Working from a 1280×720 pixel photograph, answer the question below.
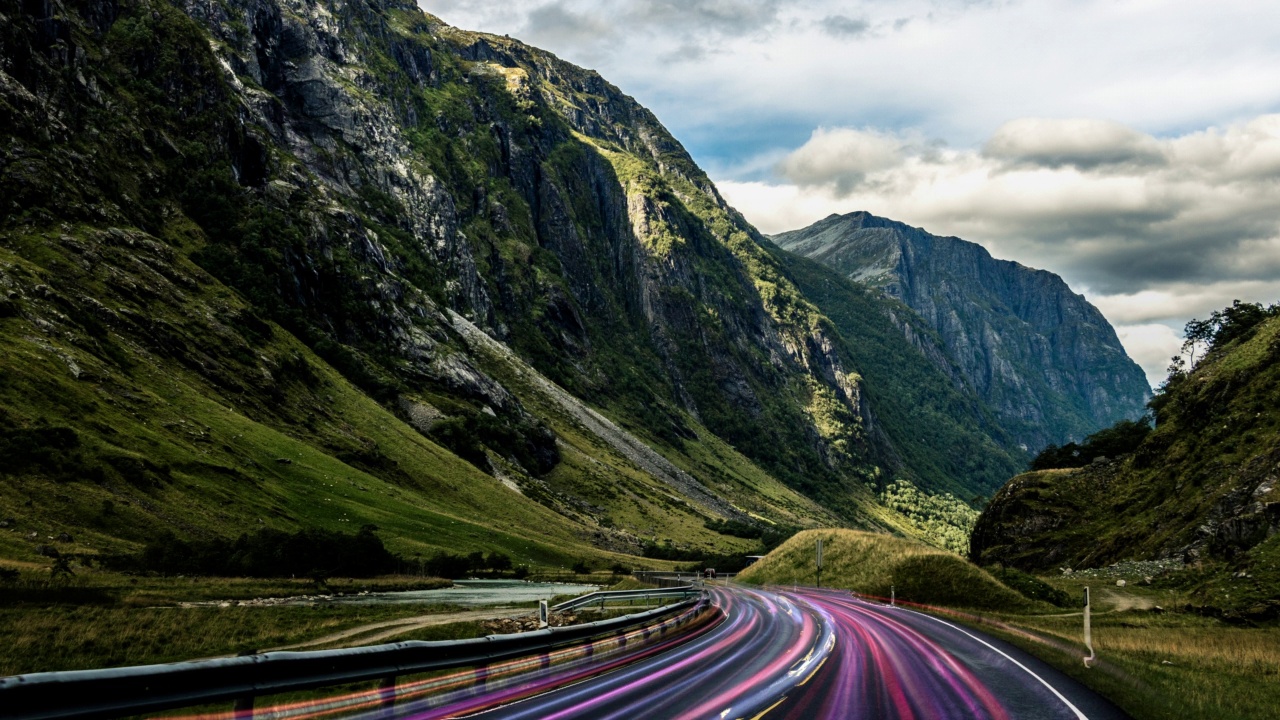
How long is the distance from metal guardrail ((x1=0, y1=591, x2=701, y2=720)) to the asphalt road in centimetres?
84

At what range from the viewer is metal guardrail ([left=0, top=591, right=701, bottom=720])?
7.84 metres

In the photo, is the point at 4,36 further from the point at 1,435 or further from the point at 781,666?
the point at 781,666

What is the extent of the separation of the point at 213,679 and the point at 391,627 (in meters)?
28.7

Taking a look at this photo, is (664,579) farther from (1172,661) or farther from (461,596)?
(1172,661)

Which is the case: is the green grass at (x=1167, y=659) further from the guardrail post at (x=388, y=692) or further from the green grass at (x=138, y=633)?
the green grass at (x=138, y=633)

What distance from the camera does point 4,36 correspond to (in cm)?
14325

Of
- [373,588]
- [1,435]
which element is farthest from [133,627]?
[1,435]

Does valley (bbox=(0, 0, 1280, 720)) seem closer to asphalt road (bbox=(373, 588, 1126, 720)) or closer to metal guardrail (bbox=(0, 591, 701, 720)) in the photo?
asphalt road (bbox=(373, 588, 1126, 720))

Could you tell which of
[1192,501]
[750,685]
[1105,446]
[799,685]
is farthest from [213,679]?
[1105,446]

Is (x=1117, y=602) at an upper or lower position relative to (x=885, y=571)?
lower

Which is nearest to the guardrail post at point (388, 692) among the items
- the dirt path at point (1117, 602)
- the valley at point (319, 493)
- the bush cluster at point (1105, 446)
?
the valley at point (319, 493)

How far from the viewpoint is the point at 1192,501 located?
5616 centimetres

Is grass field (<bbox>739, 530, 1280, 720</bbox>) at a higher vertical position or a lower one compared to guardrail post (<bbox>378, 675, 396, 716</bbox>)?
lower

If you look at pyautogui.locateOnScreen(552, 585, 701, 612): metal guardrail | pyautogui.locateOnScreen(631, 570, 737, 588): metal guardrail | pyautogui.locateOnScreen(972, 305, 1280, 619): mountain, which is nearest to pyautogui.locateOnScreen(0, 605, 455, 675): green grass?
pyautogui.locateOnScreen(552, 585, 701, 612): metal guardrail
